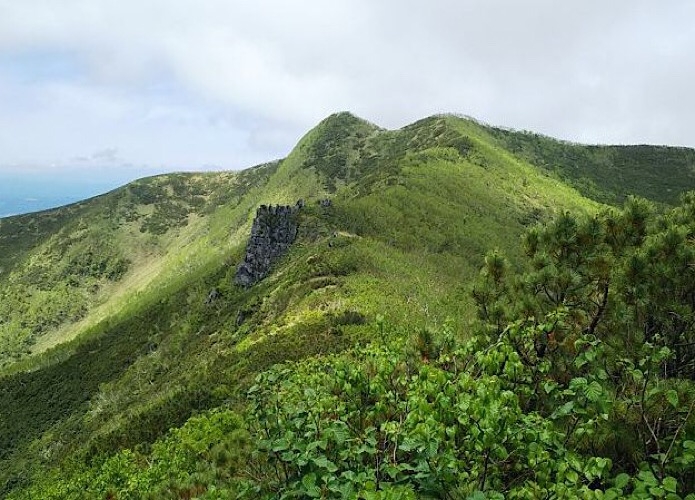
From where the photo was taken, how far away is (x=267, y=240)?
101 m

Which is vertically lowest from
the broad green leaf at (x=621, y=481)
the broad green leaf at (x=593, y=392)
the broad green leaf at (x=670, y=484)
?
the broad green leaf at (x=621, y=481)

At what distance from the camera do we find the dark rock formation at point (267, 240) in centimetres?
9831

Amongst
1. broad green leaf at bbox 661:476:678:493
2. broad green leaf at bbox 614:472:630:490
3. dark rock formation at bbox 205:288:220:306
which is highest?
broad green leaf at bbox 661:476:678:493

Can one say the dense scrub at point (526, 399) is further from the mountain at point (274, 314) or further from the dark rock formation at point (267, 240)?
the dark rock formation at point (267, 240)

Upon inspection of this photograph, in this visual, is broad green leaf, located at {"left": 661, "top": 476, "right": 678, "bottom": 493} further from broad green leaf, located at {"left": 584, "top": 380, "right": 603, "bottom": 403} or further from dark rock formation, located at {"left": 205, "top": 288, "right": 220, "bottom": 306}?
dark rock formation, located at {"left": 205, "top": 288, "right": 220, "bottom": 306}

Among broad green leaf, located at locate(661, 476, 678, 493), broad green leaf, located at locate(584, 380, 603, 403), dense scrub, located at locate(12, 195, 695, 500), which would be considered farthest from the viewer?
dense scrub, located at locate(12, 195, 695, 500)

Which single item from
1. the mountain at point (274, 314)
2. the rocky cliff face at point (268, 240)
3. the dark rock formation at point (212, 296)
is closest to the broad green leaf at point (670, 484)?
the mountain at point (274, 314)

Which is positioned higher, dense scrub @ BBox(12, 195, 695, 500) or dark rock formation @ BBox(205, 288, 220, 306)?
dense scrub @ BBox(12, 195, 695, 500)

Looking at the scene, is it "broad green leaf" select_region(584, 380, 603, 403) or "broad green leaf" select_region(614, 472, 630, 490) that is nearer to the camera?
"broad green leaf" select_region(614, 472, 630, 490)

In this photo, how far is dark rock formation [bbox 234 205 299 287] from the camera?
323 ft

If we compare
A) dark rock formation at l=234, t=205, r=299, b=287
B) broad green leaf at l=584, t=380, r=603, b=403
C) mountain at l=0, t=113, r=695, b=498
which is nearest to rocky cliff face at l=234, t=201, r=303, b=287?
dark rock formation at l=234, t=205, r=299, b=287

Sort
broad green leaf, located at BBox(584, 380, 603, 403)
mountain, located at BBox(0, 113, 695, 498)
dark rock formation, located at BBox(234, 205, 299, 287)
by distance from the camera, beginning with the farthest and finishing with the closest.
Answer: dark rock formation, located at BBox(234, 205, 299, 287) → mountain, located at BBox(0, 113, 695, 498) → broad green leaf, located at BBox(584, 380, 603, 403)

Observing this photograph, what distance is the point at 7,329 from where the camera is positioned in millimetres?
197500

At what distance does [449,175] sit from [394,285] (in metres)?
92.5
